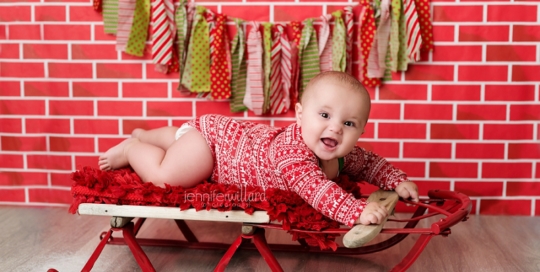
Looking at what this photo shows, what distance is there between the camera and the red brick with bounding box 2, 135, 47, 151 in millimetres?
2607

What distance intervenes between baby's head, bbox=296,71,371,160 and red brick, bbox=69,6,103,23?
1307 mm

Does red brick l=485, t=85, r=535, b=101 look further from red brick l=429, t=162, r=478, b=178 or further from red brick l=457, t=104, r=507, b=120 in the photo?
red brick l=429, t=162, r=478, b=178

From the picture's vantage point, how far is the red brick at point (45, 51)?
8.29 feet

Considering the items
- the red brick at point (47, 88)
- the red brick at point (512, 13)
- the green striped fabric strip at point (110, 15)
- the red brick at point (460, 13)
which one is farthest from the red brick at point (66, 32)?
the red brick at point (512, 13)

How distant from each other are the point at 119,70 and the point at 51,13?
16.3 inches

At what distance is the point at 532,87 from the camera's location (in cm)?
243

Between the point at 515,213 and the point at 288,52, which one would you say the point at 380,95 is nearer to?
the point at 288,52

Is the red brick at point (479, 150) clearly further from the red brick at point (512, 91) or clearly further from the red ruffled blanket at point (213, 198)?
the red ruffled blanket at point (213, 198)

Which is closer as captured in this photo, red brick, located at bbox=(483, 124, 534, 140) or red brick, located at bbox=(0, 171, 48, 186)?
red brick, located at bbox=(483, 124, 534, 140)

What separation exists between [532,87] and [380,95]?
0.70 metres

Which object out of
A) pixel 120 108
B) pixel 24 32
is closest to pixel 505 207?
pixel 120 108

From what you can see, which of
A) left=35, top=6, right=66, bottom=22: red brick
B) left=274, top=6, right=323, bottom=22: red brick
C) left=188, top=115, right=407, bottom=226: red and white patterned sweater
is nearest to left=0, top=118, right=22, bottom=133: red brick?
left=35, top=6, right=66, bottom=22: red brick

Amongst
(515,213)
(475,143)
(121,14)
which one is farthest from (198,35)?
(515,213)

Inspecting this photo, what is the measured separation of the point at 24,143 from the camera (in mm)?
2615
